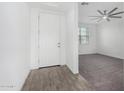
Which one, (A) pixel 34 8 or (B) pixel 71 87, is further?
(A) pixel 34 8

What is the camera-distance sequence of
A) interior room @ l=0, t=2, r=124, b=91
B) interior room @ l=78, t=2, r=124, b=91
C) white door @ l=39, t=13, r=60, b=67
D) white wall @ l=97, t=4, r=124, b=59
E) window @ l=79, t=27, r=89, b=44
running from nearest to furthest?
1. interior room @ l=0, t=2, r=124, b=91
2. white door @ l=39, t=13, r=60, b=67
3. interior room @ l=78, t=2, r=124, b=91
4. white wall @ l=97, t=4, r=124, b=59
5. window @ l=79, t=27, r=89, b=44

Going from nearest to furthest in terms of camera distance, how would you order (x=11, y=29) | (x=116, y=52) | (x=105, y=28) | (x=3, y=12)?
(x=3, y=12)
(x=11, y=29)
(x=116, y=52)
(x=105, y=28)

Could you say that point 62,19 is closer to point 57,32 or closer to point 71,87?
point 57,32

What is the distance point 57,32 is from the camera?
3.51 metres

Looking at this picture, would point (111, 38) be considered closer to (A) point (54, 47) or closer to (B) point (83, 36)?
(B) point (83, 36)

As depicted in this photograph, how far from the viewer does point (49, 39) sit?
3406 millimetres

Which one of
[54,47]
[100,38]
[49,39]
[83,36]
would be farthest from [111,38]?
[49,39]

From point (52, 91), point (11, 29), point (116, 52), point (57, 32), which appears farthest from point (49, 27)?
point (116, 52)

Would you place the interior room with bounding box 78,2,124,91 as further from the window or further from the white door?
the white door

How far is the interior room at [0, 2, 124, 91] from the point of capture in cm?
148

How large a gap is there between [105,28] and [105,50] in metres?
1.77

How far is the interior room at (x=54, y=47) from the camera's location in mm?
1480

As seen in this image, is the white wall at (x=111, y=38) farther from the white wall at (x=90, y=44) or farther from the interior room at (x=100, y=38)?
the white wall at (x=90, y=44)

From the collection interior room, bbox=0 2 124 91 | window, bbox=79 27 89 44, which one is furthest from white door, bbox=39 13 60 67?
window, bbox=79 27 89 44
